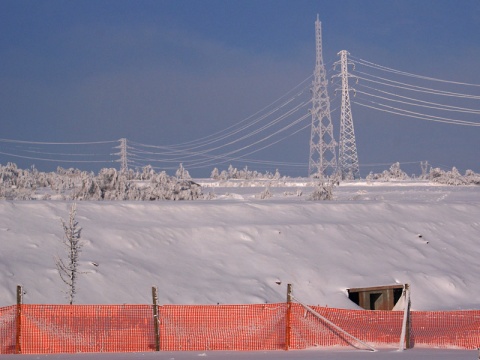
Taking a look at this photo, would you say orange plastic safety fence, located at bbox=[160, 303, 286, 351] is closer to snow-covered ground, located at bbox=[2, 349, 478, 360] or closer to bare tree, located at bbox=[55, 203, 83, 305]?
snow-covered ground, located at bbox=[2, 349, 478, 360]

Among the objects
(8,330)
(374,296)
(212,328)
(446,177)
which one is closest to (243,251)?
(374,296)

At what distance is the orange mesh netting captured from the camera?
1387cm

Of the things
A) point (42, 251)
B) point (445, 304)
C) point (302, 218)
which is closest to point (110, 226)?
point (42, 251)

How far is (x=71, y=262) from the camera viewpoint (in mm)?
20141

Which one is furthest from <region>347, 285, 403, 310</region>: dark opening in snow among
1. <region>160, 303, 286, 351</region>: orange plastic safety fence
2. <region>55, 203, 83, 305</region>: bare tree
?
<region>160, 303, 286, 351</region>: orange plastic safety fence

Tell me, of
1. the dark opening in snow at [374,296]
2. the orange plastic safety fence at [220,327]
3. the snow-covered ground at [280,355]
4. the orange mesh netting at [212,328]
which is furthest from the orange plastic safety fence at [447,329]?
the dark opening in snow at [374,296]

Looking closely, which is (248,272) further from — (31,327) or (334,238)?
(31,327)

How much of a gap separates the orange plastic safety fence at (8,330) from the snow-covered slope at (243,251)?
5.20 meters

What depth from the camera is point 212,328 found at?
14.3 metres

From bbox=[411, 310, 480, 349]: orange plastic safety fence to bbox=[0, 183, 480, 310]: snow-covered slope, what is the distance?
633 cm

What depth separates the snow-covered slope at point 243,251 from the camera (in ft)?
68.7

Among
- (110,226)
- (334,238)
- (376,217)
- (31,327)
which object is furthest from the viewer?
(376,217)

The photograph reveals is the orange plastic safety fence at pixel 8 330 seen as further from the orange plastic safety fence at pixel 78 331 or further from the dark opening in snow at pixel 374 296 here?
the dark opening in snow at pixel 374 296

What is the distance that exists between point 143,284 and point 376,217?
10.9 metres
